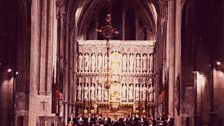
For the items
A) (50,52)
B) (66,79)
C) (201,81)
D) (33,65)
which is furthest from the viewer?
(66,79)

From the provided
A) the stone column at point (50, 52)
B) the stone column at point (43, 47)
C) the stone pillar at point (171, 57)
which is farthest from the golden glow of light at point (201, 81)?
the stone column at point (43, 47)

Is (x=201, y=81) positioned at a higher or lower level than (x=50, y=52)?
lower

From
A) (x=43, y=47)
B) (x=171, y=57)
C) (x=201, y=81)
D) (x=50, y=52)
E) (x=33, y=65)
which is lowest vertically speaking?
(x=201, y=81)

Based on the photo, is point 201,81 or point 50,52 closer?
point 201,81

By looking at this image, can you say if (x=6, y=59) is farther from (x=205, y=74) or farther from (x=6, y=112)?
(x=205, y=74)

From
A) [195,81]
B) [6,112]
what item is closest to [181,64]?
[195,81]

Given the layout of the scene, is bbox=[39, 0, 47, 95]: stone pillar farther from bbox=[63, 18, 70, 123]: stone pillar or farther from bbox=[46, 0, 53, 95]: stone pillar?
bbox=[63, 18, 70, 123]: stone pillar

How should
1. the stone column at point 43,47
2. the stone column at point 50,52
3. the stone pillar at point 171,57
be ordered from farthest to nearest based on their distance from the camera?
the stone pillar at point 171,57 < the stone column at point 50,52 < the stone column at point 43,47

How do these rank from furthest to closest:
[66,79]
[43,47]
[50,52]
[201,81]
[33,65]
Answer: [66,79] < [50,52] < [43,47] < [201,81] < [33,65]

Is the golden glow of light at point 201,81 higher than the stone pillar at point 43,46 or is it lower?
lower

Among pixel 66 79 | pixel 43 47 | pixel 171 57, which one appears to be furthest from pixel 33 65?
pixel 66 79

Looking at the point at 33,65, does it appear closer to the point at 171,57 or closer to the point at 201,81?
the point at 201,81

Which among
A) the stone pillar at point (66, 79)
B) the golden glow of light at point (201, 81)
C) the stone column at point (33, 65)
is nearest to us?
the stone column at point (33, 65)

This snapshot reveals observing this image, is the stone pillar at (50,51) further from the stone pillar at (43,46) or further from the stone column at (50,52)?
the stone pillar at (43,46)
